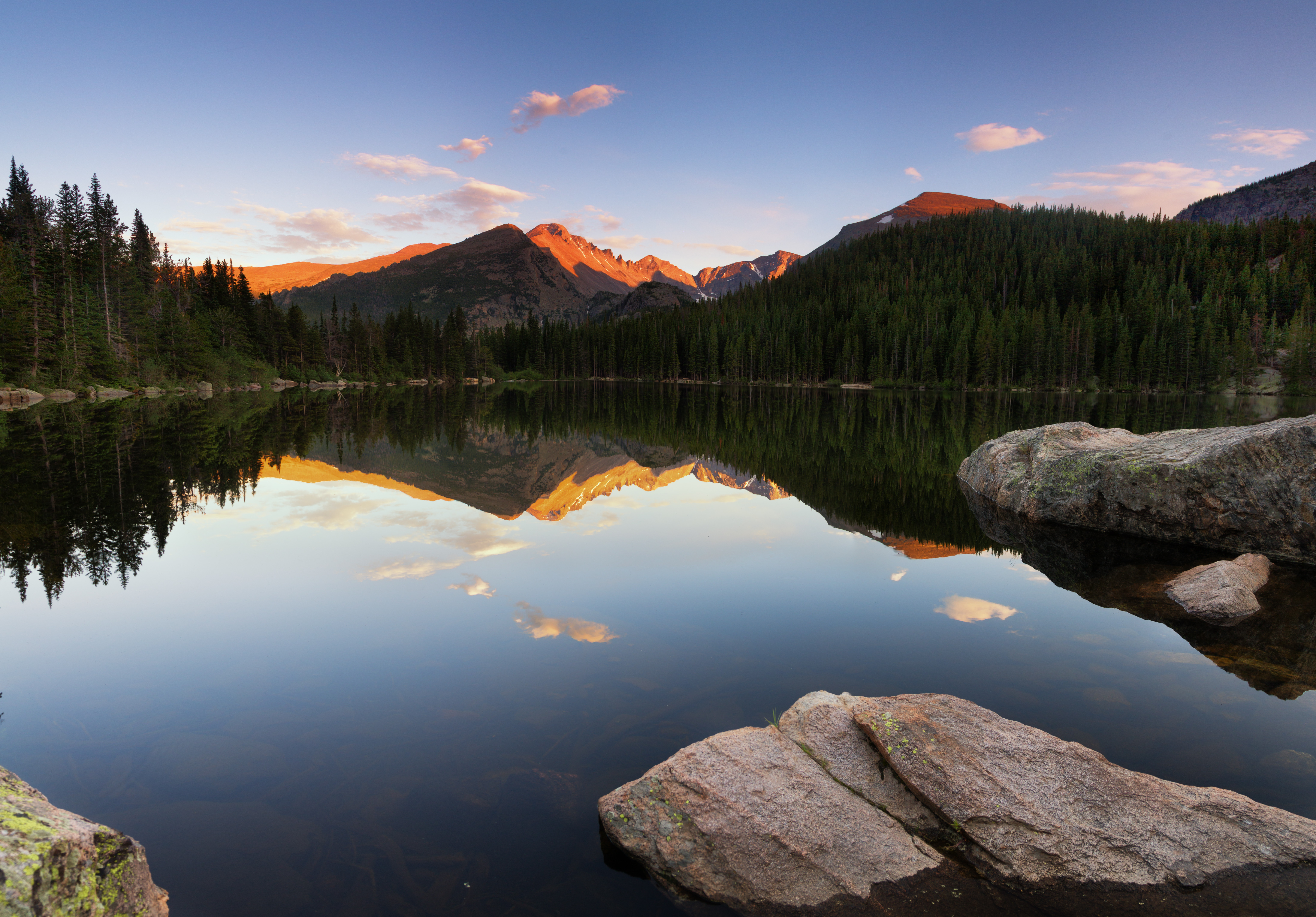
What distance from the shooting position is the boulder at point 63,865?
98.6 inches

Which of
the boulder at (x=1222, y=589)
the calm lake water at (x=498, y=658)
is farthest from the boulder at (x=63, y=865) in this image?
the boulder at (x=1222, y=589)

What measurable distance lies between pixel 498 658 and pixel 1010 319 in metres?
124

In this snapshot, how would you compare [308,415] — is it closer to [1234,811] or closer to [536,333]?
[1234,811]

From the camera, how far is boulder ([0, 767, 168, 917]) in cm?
250

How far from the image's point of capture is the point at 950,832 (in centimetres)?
417

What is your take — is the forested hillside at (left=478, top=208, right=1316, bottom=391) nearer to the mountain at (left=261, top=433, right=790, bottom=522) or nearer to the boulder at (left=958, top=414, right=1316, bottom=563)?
the mountain at (left=261, top=433, right=790, bottom=522)

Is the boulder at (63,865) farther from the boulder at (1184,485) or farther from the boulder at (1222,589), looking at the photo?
the boulder at (1184,485)

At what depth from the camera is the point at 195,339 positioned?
2517 inches

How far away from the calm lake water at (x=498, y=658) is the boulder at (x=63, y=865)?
69 centimetres

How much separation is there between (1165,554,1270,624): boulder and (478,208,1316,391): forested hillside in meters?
105

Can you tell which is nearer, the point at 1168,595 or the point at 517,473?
the point at 1168,595

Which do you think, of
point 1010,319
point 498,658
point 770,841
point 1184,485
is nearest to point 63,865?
point 770,841

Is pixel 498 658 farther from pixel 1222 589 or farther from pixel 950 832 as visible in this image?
pixel 1222 589

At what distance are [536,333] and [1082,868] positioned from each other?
147 metres
